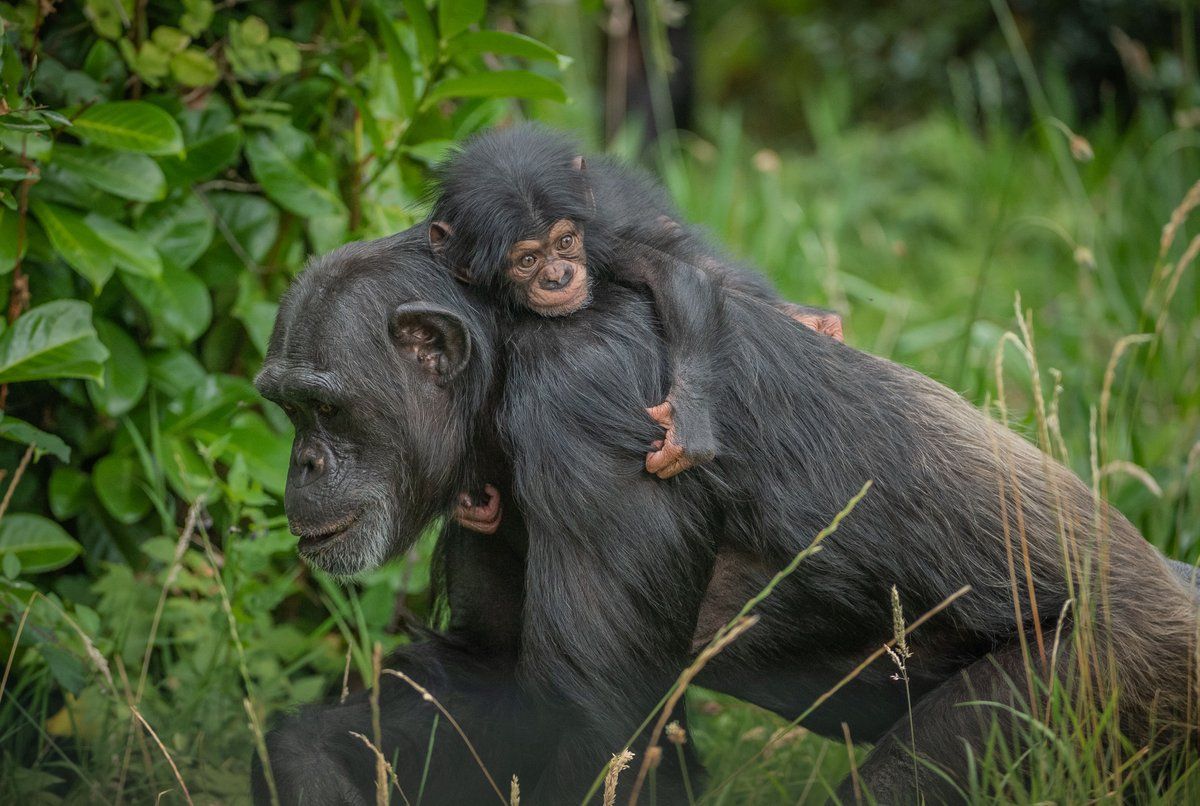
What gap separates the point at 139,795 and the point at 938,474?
2533mm

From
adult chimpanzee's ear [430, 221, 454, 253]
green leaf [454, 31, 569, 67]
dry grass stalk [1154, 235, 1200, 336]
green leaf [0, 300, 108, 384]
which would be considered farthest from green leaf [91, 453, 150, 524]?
dry grass stalk [1154, 235, 1200, 336]

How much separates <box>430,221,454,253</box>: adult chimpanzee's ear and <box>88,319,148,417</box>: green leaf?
130cm

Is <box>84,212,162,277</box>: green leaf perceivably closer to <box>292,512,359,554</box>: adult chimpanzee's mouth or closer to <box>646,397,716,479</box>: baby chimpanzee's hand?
<box>292,512,359,554</box>: adult chimpanzee's mouth

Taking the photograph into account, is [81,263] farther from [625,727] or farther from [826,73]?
[826,73]

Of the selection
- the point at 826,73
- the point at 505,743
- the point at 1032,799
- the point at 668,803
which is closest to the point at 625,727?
the point at 668,803

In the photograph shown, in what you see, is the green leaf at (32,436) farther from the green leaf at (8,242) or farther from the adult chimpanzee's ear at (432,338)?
the adult chimpanzee's ear at (432,338)

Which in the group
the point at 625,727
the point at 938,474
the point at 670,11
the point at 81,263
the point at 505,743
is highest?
the point at 670,11

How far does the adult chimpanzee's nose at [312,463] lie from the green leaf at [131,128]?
1.03 m

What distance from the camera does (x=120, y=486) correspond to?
4398 millimetres

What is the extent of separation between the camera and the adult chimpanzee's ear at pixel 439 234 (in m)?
3.62

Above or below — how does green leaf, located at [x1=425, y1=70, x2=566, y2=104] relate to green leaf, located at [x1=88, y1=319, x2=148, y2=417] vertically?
above

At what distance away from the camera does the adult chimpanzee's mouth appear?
11.4 ft

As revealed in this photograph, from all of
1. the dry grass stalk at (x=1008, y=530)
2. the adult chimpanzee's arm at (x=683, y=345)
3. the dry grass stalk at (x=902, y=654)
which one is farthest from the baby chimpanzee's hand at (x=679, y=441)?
the dry grass stalk at (x=1008, y=530)

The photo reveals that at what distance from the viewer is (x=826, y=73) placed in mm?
13633
